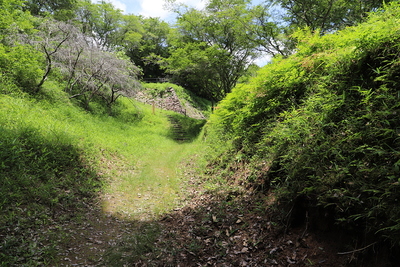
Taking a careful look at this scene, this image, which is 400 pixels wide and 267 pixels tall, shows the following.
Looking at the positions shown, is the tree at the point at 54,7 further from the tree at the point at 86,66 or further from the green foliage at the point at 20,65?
the green foliage at the point at 20,65

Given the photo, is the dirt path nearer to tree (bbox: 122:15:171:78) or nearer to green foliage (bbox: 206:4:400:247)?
green foliage (bbox: 206:4:400:247)

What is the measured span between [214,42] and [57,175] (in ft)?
50.7

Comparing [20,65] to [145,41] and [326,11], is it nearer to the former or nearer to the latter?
[326,11]

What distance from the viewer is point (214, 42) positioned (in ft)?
57.0

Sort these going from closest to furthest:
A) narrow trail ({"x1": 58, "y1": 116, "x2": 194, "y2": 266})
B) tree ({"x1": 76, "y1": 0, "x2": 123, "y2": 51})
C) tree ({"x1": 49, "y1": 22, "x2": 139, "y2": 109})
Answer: narrow trail ({"x1": 58, "y1": 116, "x2": 194, "y2": 266}), tree ({"x1": 49, "y1": 22, "x2": 139, "y2": 109}), tree ({"x1": 76, "y1": 0, "x2": 123, "y2": 51})

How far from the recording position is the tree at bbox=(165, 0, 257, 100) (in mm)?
14914

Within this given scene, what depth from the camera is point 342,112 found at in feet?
10.6

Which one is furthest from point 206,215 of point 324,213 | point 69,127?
point 69,127

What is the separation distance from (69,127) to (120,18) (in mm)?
30268

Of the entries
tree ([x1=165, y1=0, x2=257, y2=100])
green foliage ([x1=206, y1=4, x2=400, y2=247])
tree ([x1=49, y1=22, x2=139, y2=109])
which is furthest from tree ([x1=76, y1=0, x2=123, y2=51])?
green foliage ([x1=206, y1=4, x2=400, y2=247])

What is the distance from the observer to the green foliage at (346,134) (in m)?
2.34

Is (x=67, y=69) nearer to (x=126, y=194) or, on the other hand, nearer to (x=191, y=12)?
(x=126, y=194)

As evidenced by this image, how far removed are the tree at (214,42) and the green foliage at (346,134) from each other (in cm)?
1140

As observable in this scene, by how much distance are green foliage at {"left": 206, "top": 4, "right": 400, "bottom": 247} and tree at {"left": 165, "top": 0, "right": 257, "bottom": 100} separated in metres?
11.4
